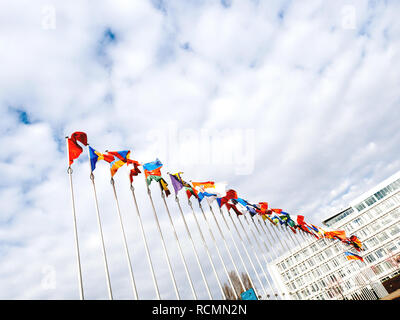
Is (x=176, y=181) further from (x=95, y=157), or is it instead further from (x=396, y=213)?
(x=396, y=213)

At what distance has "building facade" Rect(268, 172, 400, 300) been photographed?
59656 millimetres

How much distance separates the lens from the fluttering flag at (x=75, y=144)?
1132 centimetres

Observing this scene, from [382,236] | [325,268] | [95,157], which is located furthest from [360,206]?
[95,157]

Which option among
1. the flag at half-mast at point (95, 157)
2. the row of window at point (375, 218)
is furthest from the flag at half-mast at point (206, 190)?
the row of window at point (375, 218)

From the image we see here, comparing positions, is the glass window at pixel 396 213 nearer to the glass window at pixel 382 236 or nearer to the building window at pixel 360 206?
the glass window at pixel 382 236

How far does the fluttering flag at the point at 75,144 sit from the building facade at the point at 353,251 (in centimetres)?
5846

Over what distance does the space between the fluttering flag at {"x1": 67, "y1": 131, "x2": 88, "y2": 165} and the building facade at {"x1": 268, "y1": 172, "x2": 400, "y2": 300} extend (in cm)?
5846

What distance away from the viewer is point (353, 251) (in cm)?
6150

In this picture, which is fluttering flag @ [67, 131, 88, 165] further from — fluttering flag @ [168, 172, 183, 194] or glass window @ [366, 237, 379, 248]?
glass window @ [366, 237, 379, 248]
